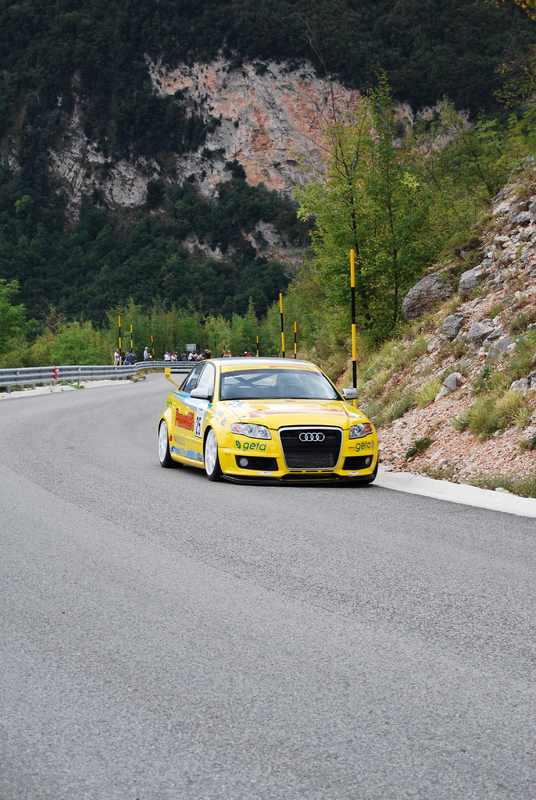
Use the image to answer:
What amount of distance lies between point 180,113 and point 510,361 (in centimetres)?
17449

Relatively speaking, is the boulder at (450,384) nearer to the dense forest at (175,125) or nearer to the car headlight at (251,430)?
the car headlight at (251,430)

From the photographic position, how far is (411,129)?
128 ft

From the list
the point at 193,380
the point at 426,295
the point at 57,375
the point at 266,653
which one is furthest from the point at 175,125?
the point at 266,653

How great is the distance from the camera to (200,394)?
14125mm

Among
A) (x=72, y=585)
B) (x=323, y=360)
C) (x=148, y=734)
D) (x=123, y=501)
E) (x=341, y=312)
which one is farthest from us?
(x=323, y=360)

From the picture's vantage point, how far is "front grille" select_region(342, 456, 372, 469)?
499 inches

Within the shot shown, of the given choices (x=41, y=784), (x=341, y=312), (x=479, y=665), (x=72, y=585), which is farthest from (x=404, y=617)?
(x=341, y=312)

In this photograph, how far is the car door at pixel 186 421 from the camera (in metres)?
13.9

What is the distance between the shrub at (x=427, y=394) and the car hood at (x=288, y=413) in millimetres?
4176

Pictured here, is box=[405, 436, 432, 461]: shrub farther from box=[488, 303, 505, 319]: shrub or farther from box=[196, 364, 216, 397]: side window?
box=[488, 303, 505, 319]: shrub

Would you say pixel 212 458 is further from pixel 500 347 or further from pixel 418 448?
pixel 500 347

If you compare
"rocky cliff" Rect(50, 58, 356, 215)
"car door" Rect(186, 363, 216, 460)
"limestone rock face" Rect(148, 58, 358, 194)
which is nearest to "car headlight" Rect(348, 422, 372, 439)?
"car door" Rect(186, 363, 216, 460)

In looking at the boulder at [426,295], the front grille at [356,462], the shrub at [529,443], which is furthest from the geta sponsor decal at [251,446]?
the boulder at [426,295]

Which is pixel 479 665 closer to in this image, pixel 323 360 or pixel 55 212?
pixel 323 360
